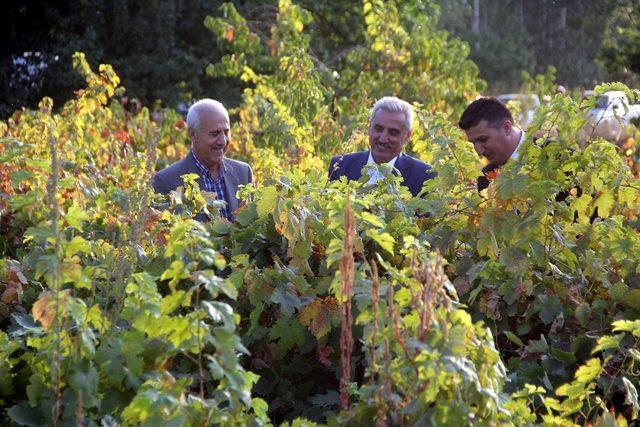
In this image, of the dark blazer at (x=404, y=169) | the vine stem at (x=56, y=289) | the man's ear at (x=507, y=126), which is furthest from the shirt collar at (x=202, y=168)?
the vine stem at (x=56, y=289)

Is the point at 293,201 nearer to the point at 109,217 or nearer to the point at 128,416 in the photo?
the point at 109,217

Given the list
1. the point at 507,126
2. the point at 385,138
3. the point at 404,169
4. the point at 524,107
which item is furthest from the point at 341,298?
the point at 524,107

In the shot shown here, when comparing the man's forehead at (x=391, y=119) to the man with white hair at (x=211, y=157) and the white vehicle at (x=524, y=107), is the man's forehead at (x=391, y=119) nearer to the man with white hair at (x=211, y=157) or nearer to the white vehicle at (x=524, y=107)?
the man with white hair at (x=211, y=157)

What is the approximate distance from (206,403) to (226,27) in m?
12.9

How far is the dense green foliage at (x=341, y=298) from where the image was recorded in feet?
8.84

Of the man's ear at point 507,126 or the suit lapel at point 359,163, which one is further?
the suit lapel at point 359,163

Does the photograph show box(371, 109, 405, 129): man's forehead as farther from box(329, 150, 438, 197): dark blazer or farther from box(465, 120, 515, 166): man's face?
box(465, 120, 515, 166): man's face

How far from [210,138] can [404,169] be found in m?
1.24

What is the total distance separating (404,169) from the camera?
6.80 metres

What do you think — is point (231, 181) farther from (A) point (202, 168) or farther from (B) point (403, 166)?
(B) point (403, 166)

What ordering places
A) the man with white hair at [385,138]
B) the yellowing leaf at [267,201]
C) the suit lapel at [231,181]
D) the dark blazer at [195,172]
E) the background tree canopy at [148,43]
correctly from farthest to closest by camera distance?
1. the background tree canopy at [148,43]
2. the suit lapel at [231,181]
3. the man with white hair at [385,138]
4. the dark blazer at [195,172]
5. the yellowing leaf at [267,201]

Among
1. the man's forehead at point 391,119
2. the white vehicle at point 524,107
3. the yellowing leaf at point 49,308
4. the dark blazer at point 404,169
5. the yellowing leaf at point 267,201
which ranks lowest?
the white vehicle at point 524,107

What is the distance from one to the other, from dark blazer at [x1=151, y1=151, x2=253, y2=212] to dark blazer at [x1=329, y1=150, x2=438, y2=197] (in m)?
0.58

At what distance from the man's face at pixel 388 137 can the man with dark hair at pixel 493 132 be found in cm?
50
